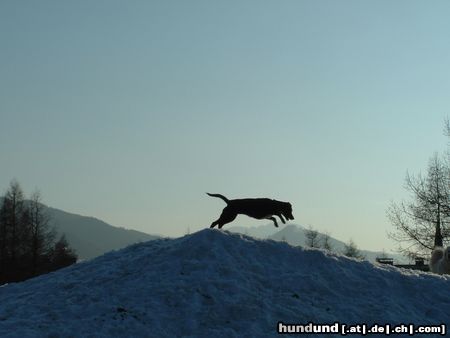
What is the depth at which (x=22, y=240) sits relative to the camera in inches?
1879

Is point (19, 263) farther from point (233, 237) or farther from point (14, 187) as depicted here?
point (233, 237)

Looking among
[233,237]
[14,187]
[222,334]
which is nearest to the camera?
[222,334]

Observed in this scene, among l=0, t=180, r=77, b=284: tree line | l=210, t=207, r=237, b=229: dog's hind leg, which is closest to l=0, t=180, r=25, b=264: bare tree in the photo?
l=0, t=180, r=77, b=284: tree line

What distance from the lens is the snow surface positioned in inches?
428

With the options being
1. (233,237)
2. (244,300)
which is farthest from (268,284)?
(233,237)

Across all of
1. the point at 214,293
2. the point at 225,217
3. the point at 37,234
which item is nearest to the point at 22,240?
the point at 37,234

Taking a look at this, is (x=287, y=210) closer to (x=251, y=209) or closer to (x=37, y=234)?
(x=251, y=209)

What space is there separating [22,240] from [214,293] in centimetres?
3997

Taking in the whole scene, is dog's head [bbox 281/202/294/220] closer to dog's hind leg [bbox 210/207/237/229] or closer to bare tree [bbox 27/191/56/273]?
dog's hind leg [bbox 210/207/237/229]

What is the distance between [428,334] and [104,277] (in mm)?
7322

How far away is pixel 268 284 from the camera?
Answer: 41.3 feet

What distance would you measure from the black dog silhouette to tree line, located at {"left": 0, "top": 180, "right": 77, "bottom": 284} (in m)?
33.3

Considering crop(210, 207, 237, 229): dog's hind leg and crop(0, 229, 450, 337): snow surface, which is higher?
Answer: crop(210, 207, 237, 229): dog's hind leg

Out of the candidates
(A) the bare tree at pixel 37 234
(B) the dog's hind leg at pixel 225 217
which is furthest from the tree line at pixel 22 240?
(B) the dog's hind leg at pixel 225 217
